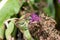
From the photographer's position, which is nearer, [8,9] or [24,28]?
[24,28]

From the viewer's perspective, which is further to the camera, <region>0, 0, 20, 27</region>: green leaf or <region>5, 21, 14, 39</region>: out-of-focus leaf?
<region>0, 0, 20, 27</region>: green leaf

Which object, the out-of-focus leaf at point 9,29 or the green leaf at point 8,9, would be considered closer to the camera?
the out-of-focus leaf at point 9,29

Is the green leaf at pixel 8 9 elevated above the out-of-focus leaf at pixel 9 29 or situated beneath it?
elevated above

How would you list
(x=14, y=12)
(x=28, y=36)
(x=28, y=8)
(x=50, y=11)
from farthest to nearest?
(x=50, y=11)
(x=28, y=8)
(x=14, y=12)
(x=28, y=36)

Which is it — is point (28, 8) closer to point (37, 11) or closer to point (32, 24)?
point (37, 11)

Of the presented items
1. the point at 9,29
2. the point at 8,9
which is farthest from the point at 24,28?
the point at 8,9

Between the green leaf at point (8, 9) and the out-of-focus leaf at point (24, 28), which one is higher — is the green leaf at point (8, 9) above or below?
above

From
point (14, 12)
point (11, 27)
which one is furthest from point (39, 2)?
point (11, 27)

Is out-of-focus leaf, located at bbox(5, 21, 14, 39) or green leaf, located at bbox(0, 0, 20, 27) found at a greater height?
green leaf, located at bbox(0, 0, 20, 27)

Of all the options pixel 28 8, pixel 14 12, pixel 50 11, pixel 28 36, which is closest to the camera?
pixel 28 36

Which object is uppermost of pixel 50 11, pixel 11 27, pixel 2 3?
pixel 2 3

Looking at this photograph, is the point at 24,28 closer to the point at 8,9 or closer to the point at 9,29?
the point at 9,29
